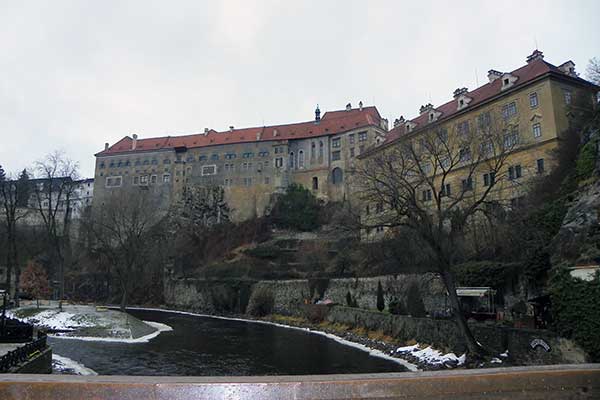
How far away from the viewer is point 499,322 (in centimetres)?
2019

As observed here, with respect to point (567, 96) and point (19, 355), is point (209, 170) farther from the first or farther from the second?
point (19, 355)

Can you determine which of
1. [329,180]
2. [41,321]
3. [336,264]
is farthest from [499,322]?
[329,180]

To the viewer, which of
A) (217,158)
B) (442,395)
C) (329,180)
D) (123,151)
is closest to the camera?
(442,395)

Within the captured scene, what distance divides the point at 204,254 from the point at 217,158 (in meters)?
18.3

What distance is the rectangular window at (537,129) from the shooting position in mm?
34250

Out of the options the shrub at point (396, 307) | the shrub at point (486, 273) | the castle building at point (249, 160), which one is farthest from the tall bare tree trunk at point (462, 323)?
the castle building at point (249, 160)

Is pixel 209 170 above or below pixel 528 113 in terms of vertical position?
above

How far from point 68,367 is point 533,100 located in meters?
35.5

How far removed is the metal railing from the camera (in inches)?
443

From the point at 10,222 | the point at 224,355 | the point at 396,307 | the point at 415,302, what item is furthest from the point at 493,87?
the point at 10,222

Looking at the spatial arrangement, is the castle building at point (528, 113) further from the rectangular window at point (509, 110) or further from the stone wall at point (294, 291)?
the stone wall at point (294, 291)

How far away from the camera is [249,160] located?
7194 centimetres

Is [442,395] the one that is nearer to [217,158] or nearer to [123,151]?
[217,158]

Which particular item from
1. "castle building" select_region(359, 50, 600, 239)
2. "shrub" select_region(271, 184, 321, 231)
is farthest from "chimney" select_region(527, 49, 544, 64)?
"shrub" select_region(271, 184, 321, 231)
